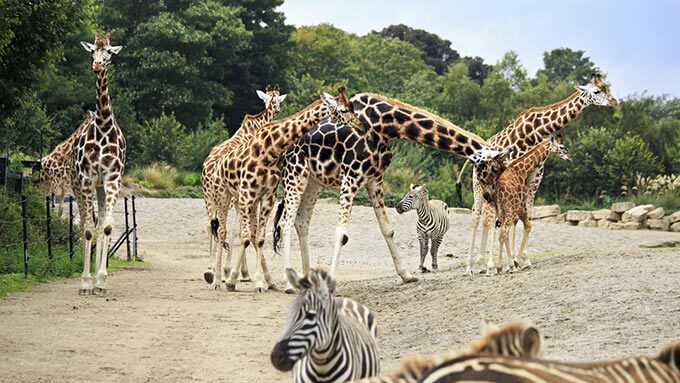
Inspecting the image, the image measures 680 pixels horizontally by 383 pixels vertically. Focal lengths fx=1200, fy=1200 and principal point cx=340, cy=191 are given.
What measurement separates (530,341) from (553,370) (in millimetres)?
316

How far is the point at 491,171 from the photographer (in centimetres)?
1708

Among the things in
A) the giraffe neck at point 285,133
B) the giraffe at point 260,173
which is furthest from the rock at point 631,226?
the giraffe neck at point 285,133

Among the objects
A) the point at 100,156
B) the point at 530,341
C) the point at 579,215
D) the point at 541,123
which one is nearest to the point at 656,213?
the point at 579,215

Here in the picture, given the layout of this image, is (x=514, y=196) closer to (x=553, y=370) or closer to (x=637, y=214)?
(x=553, y=370)

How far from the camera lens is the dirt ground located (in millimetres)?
10703

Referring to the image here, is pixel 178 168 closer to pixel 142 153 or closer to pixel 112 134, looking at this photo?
pixel 142 153

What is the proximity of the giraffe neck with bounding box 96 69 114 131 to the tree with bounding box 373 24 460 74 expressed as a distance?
8769cm

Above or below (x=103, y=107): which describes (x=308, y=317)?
below

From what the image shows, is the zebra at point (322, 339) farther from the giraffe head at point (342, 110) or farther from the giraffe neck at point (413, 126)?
the giraffe neck at point (413, 126)

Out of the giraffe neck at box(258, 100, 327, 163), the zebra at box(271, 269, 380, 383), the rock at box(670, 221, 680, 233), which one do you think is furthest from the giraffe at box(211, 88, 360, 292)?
the rock at box(670, 221, 680, 233)

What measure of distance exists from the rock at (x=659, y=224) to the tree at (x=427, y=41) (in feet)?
229

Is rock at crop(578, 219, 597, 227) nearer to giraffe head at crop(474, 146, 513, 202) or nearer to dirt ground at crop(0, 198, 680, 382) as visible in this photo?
dirt ground at crop(0, 198, 680, 382)

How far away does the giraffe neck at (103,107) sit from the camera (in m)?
Result: 18.0

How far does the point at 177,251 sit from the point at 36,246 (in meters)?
7.96
